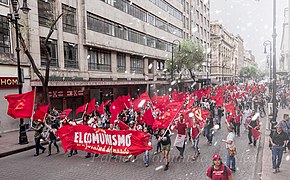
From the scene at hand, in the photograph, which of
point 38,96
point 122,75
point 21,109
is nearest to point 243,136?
point 21,109

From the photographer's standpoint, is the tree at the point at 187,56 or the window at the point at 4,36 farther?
the tree at the point at 187,56

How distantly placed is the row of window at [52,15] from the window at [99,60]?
3.30 metres

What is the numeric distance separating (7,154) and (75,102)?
1177cm

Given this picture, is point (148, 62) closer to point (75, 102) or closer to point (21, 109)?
point (75, 102)

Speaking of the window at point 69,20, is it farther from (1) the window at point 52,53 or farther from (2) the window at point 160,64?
(2) the window at point 160,64

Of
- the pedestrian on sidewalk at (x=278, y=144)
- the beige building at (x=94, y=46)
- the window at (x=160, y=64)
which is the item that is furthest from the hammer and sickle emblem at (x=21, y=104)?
the window at (x=160, y=64)

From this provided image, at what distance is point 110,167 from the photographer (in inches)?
380

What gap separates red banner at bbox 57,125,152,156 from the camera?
979 centimetres

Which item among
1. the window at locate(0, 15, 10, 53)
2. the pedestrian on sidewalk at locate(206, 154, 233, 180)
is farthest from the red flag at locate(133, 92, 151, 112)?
the pedestrian on sidewalk at locate(206, 154, 233, 180)

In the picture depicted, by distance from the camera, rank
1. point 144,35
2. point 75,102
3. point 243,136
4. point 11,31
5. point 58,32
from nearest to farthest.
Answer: point 243,136, point 11,31, point 58,32, point 75,102, point 144,35

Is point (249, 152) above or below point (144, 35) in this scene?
below

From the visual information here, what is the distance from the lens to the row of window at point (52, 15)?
20.5 metres

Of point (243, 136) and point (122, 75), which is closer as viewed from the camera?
point (243, 136)

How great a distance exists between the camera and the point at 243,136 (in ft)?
48.4
